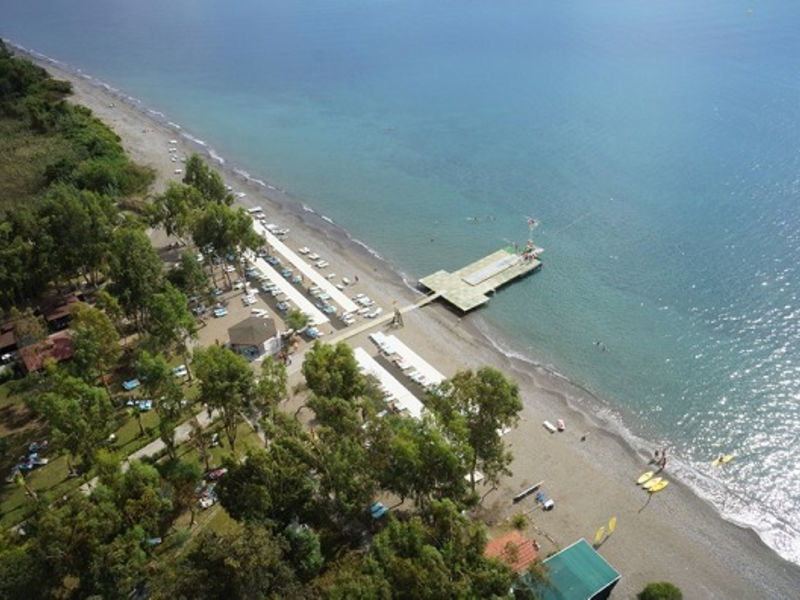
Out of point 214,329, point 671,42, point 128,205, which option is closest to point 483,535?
point 214,329

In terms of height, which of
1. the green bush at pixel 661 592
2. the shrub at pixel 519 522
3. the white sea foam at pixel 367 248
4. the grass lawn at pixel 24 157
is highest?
the shrub at pixel 519 522

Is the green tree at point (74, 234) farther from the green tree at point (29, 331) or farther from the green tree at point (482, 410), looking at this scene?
the green tree at point (482, 410)

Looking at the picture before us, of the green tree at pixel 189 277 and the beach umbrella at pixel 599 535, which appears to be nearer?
the beach umbrella at pixel 599 535

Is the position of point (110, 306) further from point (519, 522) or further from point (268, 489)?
point (519, 522)

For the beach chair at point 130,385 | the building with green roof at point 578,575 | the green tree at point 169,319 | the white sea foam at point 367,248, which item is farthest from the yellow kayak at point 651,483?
the beach chair at point 130,385

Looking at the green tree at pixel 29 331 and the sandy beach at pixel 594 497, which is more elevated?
the green tree at pixel 29 331

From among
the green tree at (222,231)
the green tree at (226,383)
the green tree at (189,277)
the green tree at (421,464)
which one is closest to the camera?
the green tree at (421,464)

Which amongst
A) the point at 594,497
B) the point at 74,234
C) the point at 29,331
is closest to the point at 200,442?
the point at 29,331
